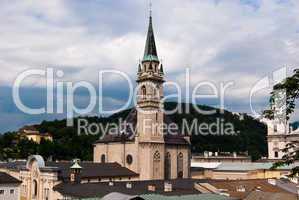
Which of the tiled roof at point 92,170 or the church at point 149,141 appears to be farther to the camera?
the church at point 149,141

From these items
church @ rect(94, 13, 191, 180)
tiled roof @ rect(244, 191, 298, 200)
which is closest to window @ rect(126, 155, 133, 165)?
church @ rect(94, 13, 191, 180)

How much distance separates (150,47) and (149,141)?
17.1 metres

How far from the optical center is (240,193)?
5172cm

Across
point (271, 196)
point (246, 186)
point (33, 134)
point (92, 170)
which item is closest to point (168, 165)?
point (92, 170)

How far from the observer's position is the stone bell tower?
73.1 metres

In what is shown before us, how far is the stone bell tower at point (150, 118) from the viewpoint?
73.1 m

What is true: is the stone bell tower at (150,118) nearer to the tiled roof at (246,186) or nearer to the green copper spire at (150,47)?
the green copper spire at (150,47)

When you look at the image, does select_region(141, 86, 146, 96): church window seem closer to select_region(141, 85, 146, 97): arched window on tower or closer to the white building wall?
select_region(141, 85, 146, 97): arched window on tower

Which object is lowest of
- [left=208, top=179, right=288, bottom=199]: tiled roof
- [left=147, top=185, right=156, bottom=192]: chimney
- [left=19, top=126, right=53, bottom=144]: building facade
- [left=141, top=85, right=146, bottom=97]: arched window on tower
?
[left=208, top=179, right=288, bottom=199]: tiled roof

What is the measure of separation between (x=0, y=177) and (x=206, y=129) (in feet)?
444

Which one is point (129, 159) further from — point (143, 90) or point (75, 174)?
point (75, 174)

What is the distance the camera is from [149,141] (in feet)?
240

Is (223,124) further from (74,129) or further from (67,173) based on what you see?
(67,173)

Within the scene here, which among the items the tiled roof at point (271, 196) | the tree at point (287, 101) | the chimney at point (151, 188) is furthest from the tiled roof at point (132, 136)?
the tree at point (287, 101)
